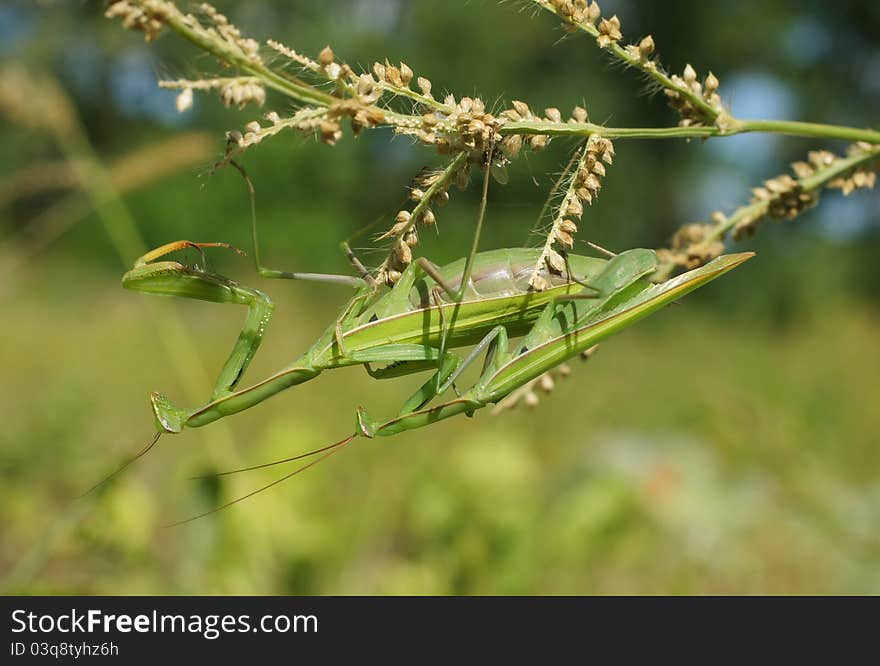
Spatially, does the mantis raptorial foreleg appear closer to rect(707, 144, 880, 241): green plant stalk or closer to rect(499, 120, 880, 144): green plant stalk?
rect(499, 120, 880, 144): green plant stalk

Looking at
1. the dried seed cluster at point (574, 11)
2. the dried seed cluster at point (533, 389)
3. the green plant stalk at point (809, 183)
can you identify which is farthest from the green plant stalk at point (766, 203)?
the dried seed cluster at point (574, 11)

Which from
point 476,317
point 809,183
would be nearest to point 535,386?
point 476,317

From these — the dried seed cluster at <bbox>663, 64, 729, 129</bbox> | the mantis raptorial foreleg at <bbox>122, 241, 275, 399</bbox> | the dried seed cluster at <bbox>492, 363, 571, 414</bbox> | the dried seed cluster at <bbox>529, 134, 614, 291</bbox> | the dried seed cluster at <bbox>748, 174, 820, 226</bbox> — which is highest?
the dried seed cluster at <bbox>663, 64, 729, 129</bbox>

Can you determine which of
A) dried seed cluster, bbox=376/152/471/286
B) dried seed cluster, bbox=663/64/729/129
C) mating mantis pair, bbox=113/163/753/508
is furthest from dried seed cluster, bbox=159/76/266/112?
dried seed cluster, bbox=663/64/729/129

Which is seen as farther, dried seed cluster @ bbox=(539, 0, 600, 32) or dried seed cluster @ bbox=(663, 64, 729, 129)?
dried seed cluster @ bbox=(663, 64, 729, 129)

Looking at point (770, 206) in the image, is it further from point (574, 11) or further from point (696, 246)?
point (574, 11)

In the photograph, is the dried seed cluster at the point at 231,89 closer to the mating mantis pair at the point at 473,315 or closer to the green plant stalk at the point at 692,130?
the green plant stalk at the point at 692,130
